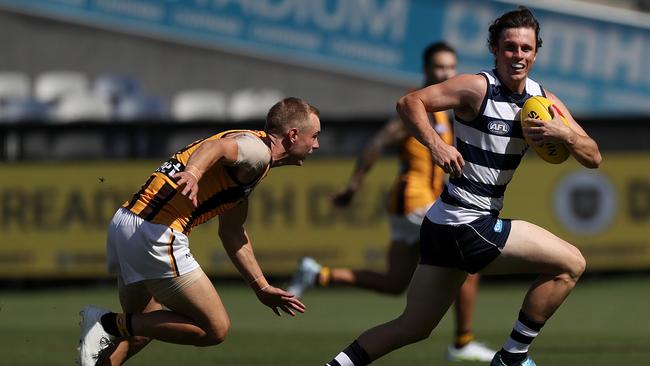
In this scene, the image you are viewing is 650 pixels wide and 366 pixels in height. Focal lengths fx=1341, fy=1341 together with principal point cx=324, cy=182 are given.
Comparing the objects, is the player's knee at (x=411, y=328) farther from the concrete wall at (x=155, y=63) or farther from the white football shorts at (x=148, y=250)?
the concrete wall at (x=155, y=63)

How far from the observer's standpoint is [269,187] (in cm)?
1666

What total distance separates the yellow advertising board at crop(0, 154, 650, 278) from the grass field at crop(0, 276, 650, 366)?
0.45 metres

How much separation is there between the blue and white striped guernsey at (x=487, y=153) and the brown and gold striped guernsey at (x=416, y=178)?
10.9 feet

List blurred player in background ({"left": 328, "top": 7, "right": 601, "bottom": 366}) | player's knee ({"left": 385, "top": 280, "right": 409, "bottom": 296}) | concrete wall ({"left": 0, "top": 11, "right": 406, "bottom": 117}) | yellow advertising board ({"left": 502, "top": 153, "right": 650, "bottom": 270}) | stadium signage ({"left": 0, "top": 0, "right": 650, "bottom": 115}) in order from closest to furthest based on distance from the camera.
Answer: blurred player in background ({"left": 328, "top": 7, "right": 601, "bottom": 366})
player's knee ({"left": 385, "top": 280, "right": 409, "bottom": 296})
yellow advertising board ({"left": 502, "top": 153, "right": 650, "bottom": 270})
stadium signage ({"left": 0, "top": 0, "right": 650, "bottom": 115})
concrete wall ({"left": 0, "top": 11, "right": 406, "bottom": 117})

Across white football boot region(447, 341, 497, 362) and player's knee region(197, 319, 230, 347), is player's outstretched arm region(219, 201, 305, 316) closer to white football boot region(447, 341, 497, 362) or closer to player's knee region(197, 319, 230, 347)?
player's knee region(197, 319, 230, 347)

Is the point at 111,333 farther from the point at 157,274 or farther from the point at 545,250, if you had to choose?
the point at 545,250

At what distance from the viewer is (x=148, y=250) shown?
728 cm

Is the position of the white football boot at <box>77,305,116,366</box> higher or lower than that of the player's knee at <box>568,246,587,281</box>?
lower

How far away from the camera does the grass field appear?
408 inches

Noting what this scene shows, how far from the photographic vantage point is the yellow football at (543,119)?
7.13m

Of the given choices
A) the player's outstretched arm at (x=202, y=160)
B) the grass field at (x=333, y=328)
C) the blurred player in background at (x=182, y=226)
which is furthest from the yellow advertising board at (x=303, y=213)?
the player's outstretched arm at (x=202, y=160)

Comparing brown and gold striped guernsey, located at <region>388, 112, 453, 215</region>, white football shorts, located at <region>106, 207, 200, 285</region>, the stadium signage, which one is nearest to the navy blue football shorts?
white football shorts, located at <region>106, 207, 200, 285</region>

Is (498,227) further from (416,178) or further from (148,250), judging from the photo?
(416,178)

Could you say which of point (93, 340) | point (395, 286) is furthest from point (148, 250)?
point (395, 286)
